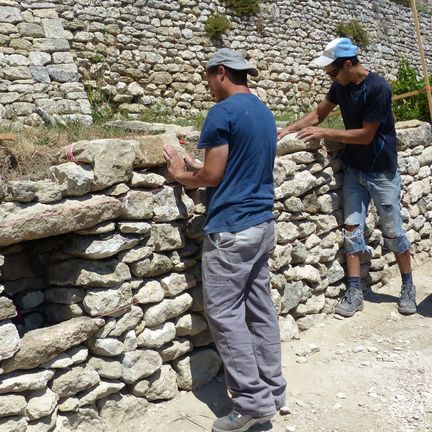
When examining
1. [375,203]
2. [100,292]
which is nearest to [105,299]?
[100,292]

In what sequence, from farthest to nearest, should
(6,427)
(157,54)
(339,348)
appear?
1. (157,54)
2. (339,348)
3. (6,427)

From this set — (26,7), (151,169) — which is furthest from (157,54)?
(151,169)

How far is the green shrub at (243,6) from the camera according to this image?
12.7 metres

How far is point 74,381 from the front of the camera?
325 cm

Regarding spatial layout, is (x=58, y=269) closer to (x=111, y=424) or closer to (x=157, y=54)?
(x=111, y=424)

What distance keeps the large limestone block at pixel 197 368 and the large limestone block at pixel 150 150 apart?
127 centimetres

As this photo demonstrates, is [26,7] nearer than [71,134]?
No

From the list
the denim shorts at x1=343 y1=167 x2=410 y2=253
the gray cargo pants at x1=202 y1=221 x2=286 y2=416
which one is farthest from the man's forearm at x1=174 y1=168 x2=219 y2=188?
the denim shorts at x1=343 y1=167 x2=410 y2=253

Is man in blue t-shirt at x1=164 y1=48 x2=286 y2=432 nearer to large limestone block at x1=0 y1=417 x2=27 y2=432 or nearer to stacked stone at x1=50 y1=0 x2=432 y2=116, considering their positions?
large limestone block at x1=0 y1=417 x2=27 y2=432

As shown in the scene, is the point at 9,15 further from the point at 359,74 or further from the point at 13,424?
the point at 13,424

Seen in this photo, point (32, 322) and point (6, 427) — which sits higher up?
point (32, 322)

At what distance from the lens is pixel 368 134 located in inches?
185

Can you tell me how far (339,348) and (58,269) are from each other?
2.25m

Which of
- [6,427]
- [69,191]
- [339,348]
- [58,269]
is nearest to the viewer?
[6,427]
